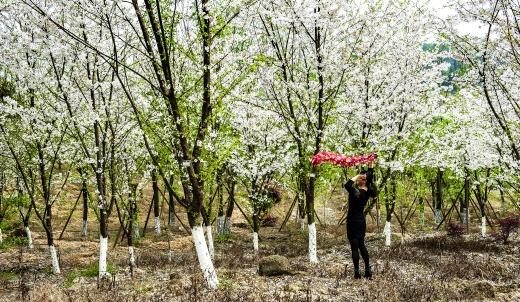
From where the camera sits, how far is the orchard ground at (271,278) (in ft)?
24.4

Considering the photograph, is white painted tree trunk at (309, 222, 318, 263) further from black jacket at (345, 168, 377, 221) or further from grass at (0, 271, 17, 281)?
grass at (0, 271, 17, 281)

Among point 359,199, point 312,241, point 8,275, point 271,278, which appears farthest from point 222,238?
point 359,199

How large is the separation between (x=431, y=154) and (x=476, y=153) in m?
3.42

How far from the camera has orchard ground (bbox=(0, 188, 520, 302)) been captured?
24.4 ft

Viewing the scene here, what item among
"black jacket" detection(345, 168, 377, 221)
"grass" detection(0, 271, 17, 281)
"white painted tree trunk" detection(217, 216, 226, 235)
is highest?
"black jacket" detection(345, 168, 377, 221)

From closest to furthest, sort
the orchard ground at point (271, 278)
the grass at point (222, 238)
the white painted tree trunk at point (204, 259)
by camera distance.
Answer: the orchard ground at point (271, 278) → the white painted tree trunk at point (204, 259) → the grass at point (222, 238)

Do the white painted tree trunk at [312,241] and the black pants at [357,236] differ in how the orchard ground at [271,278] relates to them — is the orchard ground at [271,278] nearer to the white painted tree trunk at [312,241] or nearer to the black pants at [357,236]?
the white painted tree trunk at [312,241]

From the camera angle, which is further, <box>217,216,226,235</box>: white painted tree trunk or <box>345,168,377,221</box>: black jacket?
<box>217,216,226,235</box>: white painted tree trunk

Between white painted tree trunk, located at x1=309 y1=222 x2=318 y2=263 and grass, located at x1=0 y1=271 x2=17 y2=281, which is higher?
white painted tree trunk, located at x1=309 y1=222 x2=318 y2=263

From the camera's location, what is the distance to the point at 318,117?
42.4 feet

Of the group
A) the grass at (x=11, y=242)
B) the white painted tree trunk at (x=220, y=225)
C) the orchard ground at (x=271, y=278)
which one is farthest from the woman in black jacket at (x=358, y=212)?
the grass at (x=11, y=242)

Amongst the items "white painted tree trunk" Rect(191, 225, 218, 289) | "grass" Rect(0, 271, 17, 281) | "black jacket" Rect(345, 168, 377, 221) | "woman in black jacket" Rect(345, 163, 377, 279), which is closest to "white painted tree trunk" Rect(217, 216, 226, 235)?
"grass" Rect(0, 271, 17, 281)

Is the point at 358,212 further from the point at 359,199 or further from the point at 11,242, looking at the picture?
the point at 11,242

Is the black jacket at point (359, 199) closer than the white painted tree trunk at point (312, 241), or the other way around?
the black jacket at point (359, 199)
